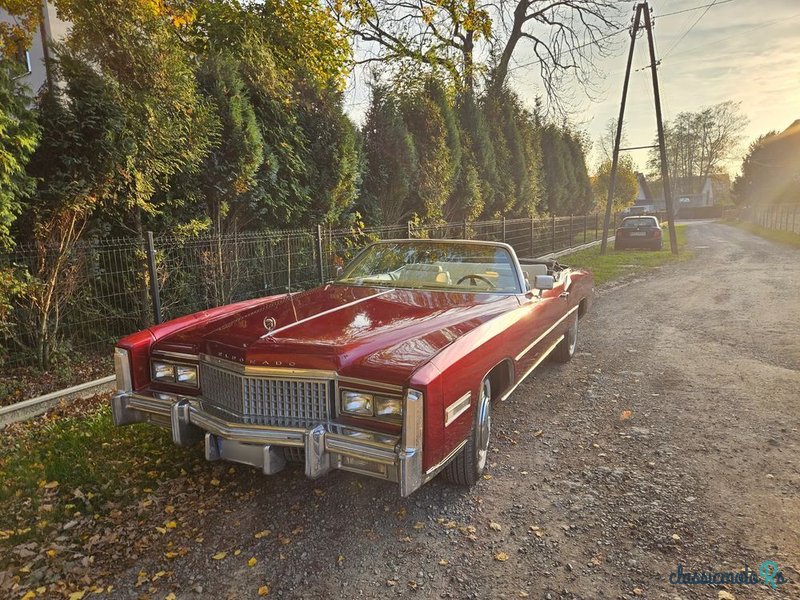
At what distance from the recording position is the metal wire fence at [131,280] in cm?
509

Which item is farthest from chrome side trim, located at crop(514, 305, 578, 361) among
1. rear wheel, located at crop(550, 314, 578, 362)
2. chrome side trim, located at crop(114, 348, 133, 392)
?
chrome side trim, located at crop(114, 348, 133, 392)

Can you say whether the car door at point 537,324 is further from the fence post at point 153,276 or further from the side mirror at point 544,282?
the fence post at point 153,276

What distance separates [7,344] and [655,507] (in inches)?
227

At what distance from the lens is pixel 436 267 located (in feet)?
15.1

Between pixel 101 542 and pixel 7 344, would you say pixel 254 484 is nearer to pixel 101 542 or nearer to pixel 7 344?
pixel 101 542

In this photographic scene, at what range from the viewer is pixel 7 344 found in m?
5.10

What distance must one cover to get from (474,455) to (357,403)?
2.95 ft

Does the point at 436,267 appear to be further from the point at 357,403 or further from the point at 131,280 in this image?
the point at 131,280

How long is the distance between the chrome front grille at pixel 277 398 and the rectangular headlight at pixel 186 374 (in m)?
0.45

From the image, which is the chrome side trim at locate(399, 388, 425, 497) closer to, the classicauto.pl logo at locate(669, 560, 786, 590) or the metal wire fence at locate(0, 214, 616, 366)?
the classicauto.pl logo at locate(669, 560, 786, 590)

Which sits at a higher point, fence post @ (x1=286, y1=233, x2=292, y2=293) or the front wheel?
fence post @ (x1=286, y1=233, x2=292, y2=293)

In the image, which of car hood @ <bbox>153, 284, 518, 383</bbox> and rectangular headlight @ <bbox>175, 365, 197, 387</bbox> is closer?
car hood @ <bbox>153, 284, 518, 383</bbox>

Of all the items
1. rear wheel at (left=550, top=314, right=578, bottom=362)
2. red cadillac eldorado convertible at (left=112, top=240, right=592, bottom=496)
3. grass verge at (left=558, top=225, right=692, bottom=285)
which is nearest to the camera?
red cadillac eldorado convertible at (left=112, top=240, right=592, bottom=496)

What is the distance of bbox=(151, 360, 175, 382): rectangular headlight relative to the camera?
11.1 feet
